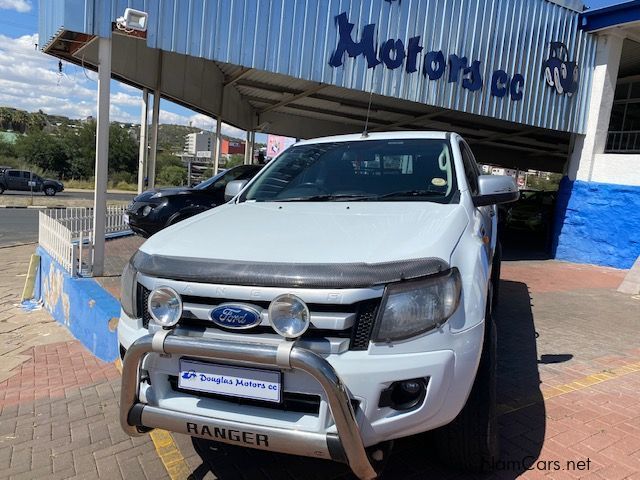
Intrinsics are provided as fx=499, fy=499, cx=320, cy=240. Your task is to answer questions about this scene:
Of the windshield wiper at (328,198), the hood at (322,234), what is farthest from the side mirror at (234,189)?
the hood at (322,234)

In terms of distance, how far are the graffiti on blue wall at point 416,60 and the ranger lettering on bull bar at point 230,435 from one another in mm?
7721

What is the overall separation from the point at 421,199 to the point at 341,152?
941 millimetres


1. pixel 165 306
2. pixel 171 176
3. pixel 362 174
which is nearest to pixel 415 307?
pixel 165 306

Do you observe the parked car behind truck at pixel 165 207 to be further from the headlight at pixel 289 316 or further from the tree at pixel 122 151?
the tree at pixel 122 151

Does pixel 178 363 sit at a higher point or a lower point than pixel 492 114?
lower

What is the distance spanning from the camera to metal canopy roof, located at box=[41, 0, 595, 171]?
7145 millimetres

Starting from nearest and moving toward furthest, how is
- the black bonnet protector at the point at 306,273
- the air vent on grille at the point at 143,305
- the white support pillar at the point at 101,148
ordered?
the black bonnet protector at the point at 306,273
the air vent on grille at the point at 143,305
the white support pillar at the point at 101,148

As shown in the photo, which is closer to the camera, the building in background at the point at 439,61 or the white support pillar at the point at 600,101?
the building in background at the point at 439,61

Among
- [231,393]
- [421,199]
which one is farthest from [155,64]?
[231,393]

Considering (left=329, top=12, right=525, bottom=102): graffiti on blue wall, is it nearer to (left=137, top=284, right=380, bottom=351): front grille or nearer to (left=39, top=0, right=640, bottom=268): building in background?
(left=39, top=0, right=640, bottom=268): building in background

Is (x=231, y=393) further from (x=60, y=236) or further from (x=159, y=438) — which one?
(x=60, y=236)

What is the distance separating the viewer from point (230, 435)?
204 centimetres

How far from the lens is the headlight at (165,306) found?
215 cm

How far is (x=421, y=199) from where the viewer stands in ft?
10.1
